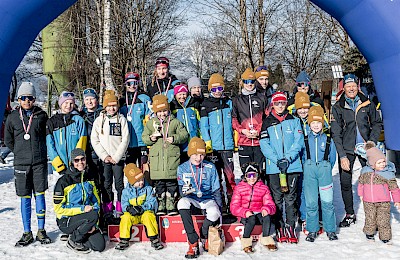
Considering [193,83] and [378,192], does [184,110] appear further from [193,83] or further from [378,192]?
[378,192]

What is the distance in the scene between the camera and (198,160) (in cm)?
489

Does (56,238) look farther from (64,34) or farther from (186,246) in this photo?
(64,34)

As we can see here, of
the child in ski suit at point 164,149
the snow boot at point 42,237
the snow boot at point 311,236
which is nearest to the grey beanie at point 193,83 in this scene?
the child in ski suit at point 164,149

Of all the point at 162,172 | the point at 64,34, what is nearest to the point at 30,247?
the point at 162,172

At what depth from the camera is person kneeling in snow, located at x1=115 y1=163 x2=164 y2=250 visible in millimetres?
4793

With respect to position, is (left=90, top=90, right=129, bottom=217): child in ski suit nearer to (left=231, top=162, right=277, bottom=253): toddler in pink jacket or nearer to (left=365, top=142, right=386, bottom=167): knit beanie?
(left=231, top=162, right=277, bottom=253): toddler in pink jacket

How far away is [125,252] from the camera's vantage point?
4.73 metres

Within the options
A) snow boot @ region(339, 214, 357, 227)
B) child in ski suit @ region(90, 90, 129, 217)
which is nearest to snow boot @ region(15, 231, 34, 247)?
child in ski suit @ region(90, 90, 129, 217)

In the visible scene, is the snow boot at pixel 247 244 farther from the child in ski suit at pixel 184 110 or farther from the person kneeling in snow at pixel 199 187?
the child in ski suit at pixel 184 110

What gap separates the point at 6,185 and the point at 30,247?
4.46 m

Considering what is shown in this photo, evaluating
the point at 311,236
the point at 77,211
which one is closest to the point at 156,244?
the point at 77,211

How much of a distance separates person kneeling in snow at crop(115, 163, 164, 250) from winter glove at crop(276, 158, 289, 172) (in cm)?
146

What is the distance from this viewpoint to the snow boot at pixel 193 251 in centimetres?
450

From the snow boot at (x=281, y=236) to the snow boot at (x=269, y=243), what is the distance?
0.23 m
